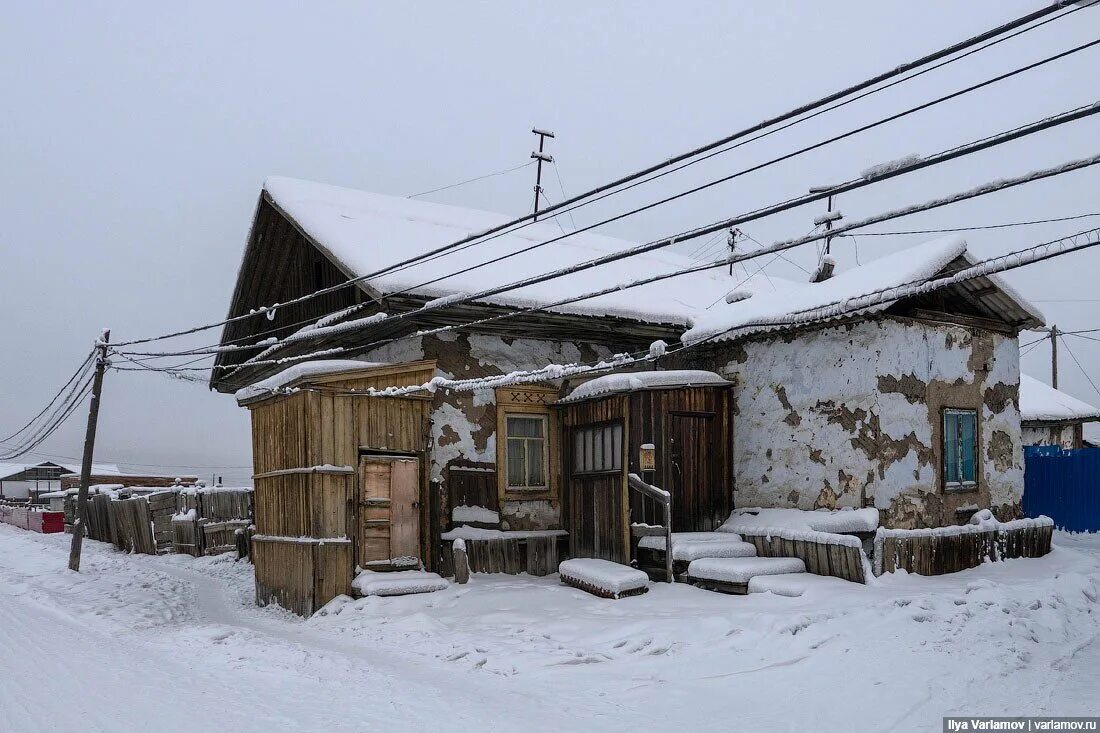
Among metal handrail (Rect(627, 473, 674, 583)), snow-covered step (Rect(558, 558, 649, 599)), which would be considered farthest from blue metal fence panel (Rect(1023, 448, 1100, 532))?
snow-covered step (Rect(558, 558, 649, 599))

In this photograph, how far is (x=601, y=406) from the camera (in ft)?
43.7

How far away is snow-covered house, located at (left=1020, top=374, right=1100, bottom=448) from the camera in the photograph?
2559cm

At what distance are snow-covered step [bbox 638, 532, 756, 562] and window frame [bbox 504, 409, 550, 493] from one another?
2555 millimetres

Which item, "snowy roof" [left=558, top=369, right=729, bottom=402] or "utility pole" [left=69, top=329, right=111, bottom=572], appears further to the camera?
"utility pole" [left=69, top=329, right=111, bottom=572]

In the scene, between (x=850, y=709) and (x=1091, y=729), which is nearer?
(x=1091, y=729)

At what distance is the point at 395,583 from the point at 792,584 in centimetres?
556

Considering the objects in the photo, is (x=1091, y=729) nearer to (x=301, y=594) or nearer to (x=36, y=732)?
(x=36, y=732)

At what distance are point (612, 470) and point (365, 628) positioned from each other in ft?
15.3

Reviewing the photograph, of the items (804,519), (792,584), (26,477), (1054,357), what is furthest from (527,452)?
(26,477)

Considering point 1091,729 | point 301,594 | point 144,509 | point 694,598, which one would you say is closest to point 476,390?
point 301,594

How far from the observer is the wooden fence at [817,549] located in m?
10.8

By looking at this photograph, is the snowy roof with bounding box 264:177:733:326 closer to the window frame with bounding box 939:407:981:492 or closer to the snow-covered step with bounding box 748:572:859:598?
the window frame with bounding box 939:407:981:492

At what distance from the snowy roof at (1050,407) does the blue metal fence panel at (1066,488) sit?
9780 millimetres

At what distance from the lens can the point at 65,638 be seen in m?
9.73
